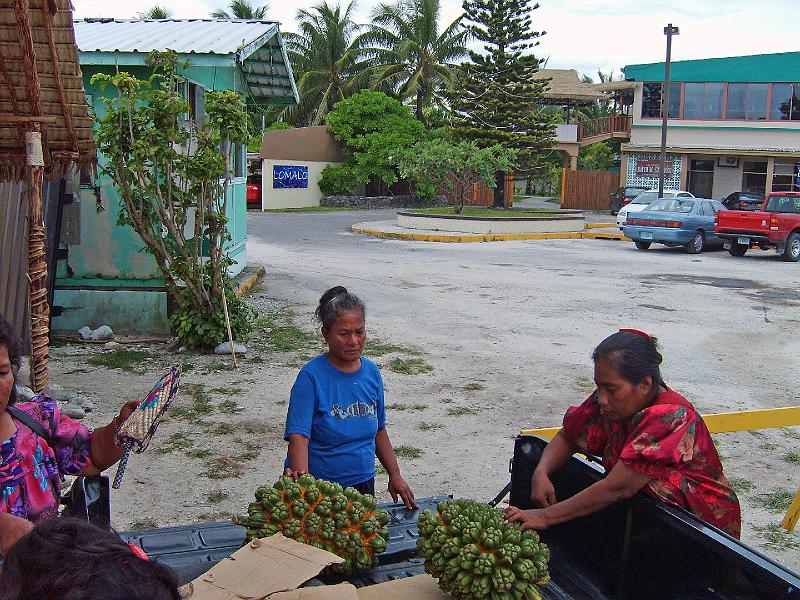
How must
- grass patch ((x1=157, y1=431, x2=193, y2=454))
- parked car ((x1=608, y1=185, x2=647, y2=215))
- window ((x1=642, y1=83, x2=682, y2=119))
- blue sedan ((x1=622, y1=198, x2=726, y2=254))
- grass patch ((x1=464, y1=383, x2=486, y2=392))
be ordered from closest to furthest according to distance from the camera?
grass patch ((x1=157, y1=431, x2=193, y2=454)), grass patch ((x1=464, y1=383, x2=486, y2=392)), blue sedan ((x1=622, y1=198, x2=726, y2=254)), parked car ((x1=608, y1=185, x2=647, y2=215)), window ((x1=642, y1=83, x2=682, y2=119))

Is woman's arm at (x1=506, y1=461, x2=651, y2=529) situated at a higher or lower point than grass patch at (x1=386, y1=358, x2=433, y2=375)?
higher

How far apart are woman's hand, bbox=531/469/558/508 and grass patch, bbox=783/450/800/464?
3.41m

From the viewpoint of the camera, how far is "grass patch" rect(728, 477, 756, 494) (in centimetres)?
554

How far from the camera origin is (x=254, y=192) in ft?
123

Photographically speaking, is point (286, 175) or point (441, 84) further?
point (441, 84)

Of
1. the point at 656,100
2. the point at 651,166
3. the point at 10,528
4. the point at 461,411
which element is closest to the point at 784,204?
the point at 461,411

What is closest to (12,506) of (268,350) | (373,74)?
(268,350)

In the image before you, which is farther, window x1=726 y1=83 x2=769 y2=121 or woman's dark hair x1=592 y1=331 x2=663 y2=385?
window x1=726 y1=83 x2=769 y2=121

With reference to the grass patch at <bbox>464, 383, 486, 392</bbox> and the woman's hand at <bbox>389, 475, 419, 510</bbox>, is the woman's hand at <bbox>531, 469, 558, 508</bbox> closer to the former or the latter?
the woman's hand at <bbox>389, 475, 419, 510</bbox>

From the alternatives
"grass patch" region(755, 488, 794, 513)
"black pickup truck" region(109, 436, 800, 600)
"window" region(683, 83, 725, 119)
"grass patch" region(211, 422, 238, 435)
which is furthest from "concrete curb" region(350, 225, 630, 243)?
"black pickup truck" region(109, 436, 800, 600)

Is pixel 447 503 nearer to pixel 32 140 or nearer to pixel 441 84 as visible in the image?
pixel 32 140

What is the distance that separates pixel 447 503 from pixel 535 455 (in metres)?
0.78

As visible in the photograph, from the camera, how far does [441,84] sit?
4297cm

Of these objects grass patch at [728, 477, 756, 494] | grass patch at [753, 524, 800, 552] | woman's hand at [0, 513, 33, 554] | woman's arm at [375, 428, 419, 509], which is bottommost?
grass patch at [753, 524, 800, 552]
